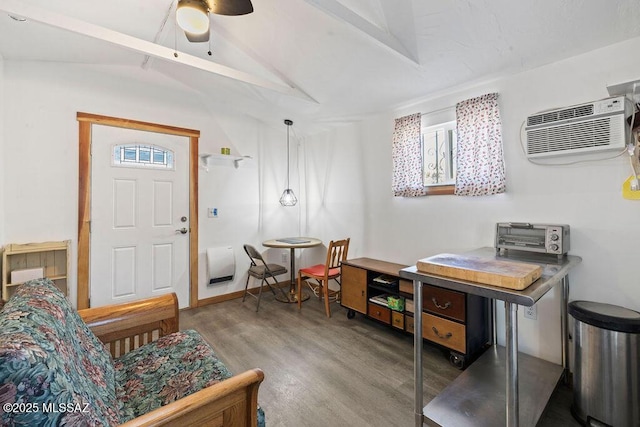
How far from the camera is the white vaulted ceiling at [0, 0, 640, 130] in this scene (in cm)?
174

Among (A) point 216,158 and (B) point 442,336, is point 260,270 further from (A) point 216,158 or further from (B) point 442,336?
(B) point 442,336

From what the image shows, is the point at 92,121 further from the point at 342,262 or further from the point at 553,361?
the point at 553,361

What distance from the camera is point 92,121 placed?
291 cm

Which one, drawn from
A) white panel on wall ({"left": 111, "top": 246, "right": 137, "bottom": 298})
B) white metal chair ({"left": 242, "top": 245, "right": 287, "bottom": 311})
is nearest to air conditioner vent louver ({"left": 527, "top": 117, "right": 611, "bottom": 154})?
white metal chair ({"left": 242, "top": 245, "right": 287, "bottom": 311})

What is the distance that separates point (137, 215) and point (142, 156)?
692mm

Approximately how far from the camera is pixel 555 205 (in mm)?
2074

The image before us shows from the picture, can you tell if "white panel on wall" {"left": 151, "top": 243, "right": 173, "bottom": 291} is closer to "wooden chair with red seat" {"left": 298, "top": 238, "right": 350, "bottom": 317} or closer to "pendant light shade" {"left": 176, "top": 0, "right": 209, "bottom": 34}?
"wooden chair with red seat" {"left": 298, "top": 238, "right": 350, "bottom": 317}

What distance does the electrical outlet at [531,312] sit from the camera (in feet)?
7.05

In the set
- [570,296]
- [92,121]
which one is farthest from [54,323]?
[570,296]

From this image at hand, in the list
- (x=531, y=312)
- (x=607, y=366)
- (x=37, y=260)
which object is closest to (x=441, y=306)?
(x=531, y=312)

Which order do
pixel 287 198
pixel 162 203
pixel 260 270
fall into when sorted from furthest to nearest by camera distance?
pixel 287 198, pixel 260 270, pixel 162 203

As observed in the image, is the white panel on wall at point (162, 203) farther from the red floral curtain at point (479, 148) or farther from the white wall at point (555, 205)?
the red floral curtain at point (479, 148)

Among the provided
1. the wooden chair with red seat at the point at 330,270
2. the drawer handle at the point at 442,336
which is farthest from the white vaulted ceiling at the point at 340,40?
the drawer handle at the point at 442,336

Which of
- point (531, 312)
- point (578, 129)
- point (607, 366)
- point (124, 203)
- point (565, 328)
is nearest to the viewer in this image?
point (607, 366)
